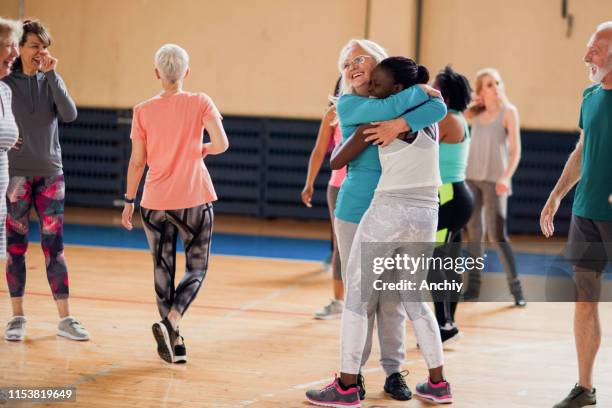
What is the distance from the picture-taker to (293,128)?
10453 mm

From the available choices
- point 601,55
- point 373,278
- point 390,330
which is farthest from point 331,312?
point 601,55

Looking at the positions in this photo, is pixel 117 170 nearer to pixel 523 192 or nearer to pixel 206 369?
pixel 523 192

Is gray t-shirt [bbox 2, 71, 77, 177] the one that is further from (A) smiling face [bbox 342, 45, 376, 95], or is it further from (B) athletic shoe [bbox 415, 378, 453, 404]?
(B) athletic shoe [bbox 415, 378, 453, 404]

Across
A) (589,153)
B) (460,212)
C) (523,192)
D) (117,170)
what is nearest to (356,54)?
(589,153)

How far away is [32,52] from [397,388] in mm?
2459

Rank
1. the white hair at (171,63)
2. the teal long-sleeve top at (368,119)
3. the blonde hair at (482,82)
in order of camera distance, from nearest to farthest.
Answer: the teal long-sleeve top at (368,119), the white hair at (171,63), the blonde hair at (482,82)

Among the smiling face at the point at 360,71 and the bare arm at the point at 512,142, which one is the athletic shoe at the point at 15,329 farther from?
the bare arm at the point at 512,142

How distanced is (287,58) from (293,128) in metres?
0.81

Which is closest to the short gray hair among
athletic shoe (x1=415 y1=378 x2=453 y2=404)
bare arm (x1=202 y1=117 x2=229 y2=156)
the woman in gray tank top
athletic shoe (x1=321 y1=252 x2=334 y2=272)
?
bare arm (x1=202 y1=117 x2=229 y2=156)

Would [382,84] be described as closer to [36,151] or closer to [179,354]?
[179,354]

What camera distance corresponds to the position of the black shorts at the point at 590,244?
361cm

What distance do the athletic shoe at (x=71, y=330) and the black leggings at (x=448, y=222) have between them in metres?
1.86

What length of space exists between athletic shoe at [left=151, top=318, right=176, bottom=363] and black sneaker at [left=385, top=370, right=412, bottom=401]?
1077 millimetres

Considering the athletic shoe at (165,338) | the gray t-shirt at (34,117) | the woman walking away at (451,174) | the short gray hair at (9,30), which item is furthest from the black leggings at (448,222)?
the short gray hair at (9,30)
